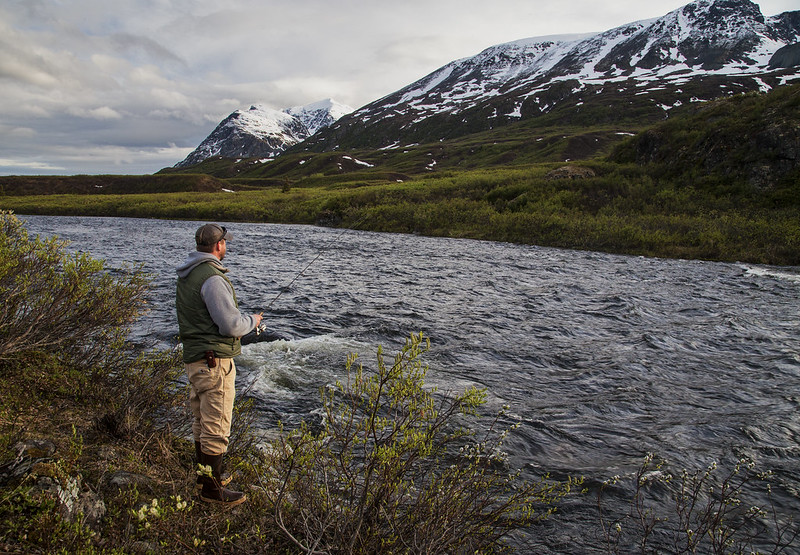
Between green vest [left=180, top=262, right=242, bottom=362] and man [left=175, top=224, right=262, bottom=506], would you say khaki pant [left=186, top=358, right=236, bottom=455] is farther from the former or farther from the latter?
green vest [left=180, top=262, right=242, bottom=362]

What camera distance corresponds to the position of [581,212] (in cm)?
3219

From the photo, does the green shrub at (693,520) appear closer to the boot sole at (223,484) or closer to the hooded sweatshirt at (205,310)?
the boot sole at (223,484)

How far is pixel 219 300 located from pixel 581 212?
31656 millimetres

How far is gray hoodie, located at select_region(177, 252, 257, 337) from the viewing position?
4.58 m

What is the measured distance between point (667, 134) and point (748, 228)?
1670 cm

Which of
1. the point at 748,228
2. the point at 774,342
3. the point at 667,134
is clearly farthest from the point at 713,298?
the point at 667,134

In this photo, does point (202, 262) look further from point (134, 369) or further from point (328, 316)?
point (328, 316)

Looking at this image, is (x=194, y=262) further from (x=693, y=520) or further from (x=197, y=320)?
(x=693, y=520)

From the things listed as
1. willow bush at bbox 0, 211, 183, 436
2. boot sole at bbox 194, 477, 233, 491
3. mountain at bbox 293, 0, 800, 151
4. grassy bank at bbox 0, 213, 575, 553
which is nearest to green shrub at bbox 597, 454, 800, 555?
grassy bank at bbox 0, 213, 575, 553

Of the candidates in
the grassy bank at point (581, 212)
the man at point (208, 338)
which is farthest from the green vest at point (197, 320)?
the grassy bank at point (581, 212)

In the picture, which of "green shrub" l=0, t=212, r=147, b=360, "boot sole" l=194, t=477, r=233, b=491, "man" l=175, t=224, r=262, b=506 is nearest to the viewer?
"boot sole" l=194, t=477, r=233, b=491

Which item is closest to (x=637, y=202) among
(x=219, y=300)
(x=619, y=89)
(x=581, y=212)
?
(x=581, y=212)

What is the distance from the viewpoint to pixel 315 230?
38.5 metres

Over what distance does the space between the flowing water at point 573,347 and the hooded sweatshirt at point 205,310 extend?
2754mm
